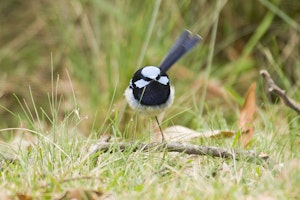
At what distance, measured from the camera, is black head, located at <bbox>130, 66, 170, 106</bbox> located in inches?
156

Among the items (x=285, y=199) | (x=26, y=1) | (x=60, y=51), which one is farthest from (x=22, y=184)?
(x=26, y=1)

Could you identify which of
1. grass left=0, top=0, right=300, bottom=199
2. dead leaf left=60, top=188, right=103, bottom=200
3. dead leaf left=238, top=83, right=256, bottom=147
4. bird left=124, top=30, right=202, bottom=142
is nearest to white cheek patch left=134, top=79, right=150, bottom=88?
bird left=124, top=30, right=202, bottom=142

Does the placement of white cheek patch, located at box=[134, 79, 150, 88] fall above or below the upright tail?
below

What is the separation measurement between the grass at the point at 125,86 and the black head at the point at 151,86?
17 cm

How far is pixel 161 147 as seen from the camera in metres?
3.38

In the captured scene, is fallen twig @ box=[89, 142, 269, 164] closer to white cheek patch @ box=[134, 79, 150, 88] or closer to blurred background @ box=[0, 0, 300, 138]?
white cheek patch @ box=[134, 79, 150, 88]

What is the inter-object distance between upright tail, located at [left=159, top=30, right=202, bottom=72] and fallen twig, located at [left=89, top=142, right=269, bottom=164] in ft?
3.74

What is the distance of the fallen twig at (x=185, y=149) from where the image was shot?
3215mm

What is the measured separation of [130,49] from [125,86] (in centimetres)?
32

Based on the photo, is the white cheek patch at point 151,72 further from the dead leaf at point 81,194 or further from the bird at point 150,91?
the dead leaf at point 81,194

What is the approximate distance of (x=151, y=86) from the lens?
13.1ft

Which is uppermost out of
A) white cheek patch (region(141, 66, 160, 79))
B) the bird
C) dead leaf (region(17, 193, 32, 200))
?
white cheek patch (region(141, 66, 160, 79))

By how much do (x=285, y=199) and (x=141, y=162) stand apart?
0.80m

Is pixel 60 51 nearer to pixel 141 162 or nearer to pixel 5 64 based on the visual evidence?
pixel 5 64
